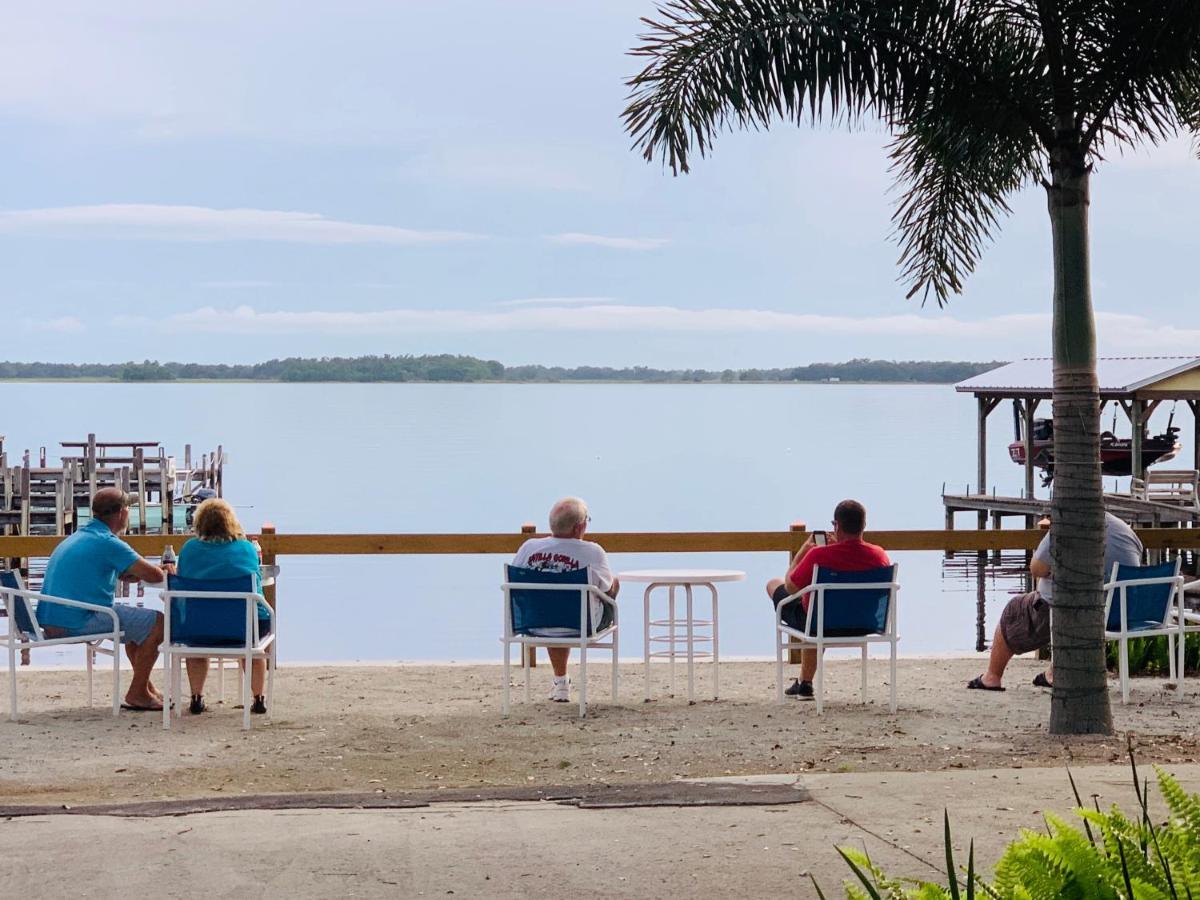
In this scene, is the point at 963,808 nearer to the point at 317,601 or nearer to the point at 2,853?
the point at 2,853

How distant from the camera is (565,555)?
30.3 feet

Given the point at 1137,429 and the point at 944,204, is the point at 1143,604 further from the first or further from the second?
the point at 1137,429

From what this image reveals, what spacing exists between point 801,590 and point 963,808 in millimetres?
3157

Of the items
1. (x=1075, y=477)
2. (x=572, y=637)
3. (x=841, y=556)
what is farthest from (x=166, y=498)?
(x=1075, y=477)

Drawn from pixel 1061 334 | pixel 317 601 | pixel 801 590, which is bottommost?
pixel 317 601

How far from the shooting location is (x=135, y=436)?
6772 inches

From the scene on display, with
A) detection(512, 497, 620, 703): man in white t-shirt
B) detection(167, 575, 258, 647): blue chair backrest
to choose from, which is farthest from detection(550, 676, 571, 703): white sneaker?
detection(167, 575, 258, 647): blue chair backrest

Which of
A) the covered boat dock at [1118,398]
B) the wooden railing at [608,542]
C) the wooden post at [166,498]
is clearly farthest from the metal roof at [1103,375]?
the wooden railing at [608,542]

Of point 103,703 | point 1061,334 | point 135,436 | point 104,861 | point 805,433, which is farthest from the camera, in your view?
point 805,433

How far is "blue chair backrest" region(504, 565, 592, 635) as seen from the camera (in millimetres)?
8961

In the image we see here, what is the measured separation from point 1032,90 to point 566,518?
11.2 feet

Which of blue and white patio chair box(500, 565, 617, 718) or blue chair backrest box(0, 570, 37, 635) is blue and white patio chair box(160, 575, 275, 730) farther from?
blue and white patio chair box(500, 565, 617, 718)

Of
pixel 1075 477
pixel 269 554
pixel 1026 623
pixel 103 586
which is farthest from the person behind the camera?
pixel 269 554

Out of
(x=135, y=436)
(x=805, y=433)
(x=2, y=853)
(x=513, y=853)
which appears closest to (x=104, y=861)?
(x=2, y=853)
